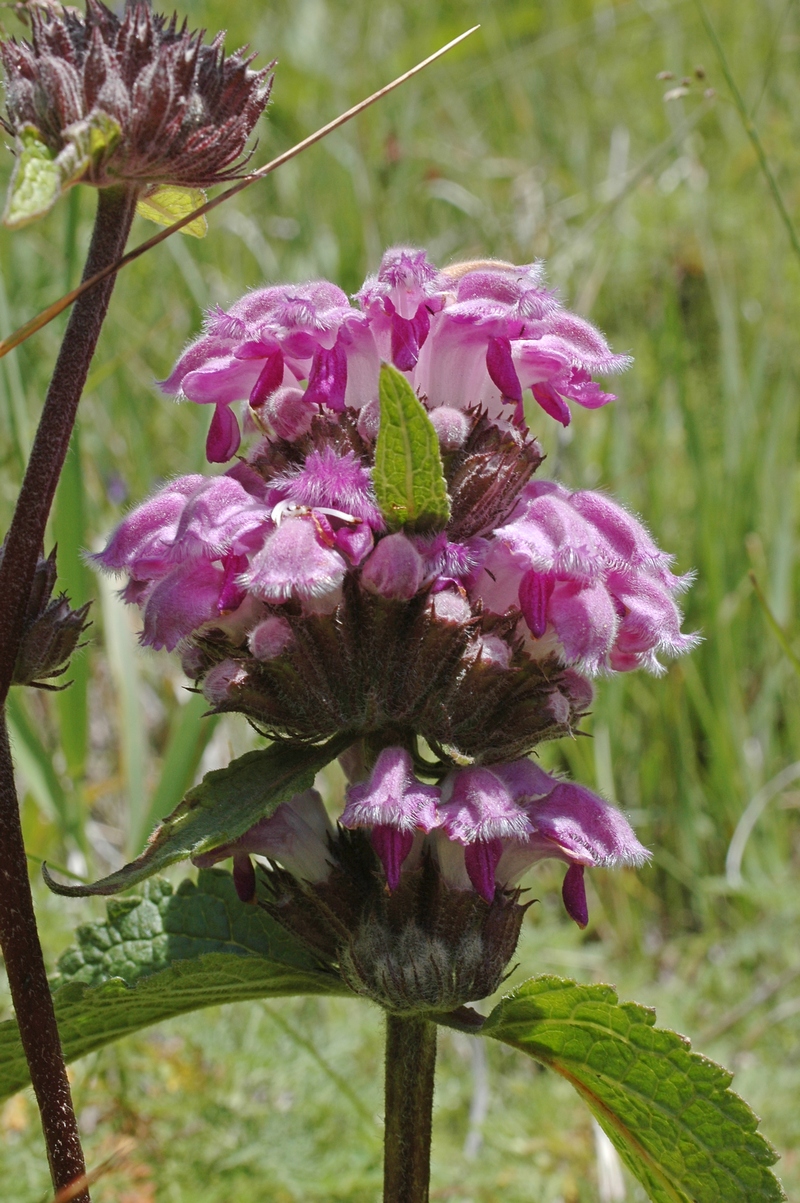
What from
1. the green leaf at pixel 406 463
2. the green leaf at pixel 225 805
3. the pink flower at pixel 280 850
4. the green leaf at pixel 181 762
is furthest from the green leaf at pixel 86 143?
the green leaf at pixel 181 762

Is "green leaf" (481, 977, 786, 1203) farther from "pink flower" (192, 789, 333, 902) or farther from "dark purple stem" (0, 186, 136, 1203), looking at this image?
"dark purple stem" (0, 186, 136, 1203)

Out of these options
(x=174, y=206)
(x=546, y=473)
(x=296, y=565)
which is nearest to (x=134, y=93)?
(x=174, y=206)

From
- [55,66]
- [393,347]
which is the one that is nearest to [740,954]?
[393,347]

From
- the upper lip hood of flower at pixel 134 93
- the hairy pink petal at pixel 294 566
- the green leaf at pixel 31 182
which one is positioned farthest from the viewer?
the hairy pink petal at pixel 294 566

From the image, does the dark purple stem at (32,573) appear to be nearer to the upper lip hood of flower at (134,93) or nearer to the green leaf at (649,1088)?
the upper lip hood of flower at (134,93)

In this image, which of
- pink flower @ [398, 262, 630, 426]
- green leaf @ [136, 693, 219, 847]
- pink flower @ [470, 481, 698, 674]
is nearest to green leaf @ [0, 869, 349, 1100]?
pink flower @ [470, 481, 698, 674]

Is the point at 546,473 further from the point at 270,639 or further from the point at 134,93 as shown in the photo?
the point at 134,93
